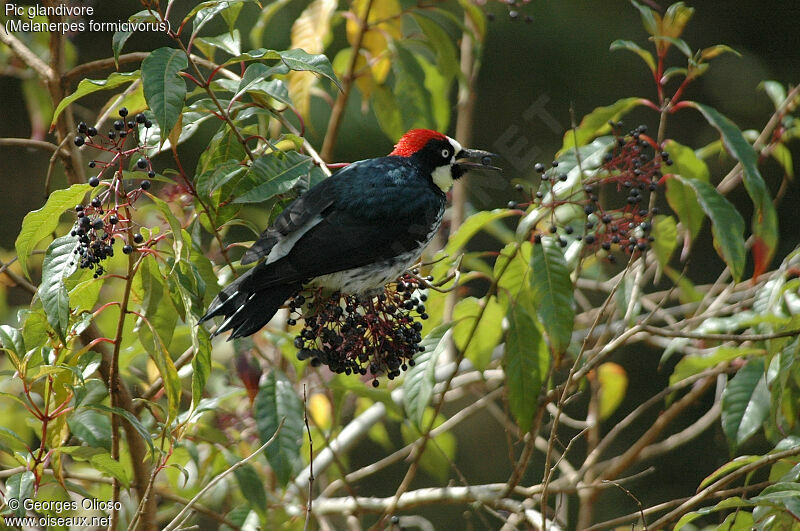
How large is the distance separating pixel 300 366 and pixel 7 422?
111 cm

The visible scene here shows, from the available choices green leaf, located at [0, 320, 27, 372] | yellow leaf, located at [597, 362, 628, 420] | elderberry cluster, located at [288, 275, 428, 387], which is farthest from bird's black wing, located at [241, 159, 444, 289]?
yellow leaf, located at [597, 362, 628, 420]

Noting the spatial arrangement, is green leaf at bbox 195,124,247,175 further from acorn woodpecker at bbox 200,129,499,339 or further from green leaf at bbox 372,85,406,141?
green leaf at bbox 372,85,406,141

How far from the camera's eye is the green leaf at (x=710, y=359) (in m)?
2.20

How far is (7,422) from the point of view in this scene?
279cm

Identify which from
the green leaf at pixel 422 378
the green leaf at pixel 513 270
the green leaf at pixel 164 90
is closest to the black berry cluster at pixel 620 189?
the green leaf at pixel 513 270

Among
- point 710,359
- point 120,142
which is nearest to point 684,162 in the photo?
point 710,359

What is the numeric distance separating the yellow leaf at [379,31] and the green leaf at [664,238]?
110 cm

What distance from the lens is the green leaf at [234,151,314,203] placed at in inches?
73.9

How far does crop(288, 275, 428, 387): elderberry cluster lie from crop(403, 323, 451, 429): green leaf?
0.05 m

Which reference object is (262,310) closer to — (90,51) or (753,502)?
(753,502)

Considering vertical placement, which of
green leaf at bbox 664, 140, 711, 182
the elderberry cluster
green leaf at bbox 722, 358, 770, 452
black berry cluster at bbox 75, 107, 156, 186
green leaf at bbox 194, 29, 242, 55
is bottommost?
green leaf at bbox 722, 358, 770, 452

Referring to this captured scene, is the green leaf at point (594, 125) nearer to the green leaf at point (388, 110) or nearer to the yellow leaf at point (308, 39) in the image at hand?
the green leaf at point (388, 110)

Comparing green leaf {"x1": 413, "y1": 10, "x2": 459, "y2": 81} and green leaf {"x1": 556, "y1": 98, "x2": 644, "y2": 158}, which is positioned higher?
green leaf {"x1": 413, "y1": 10, "x2": 459, "y2": 81}

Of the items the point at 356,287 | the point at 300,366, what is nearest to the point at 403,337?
the point at 356,287
